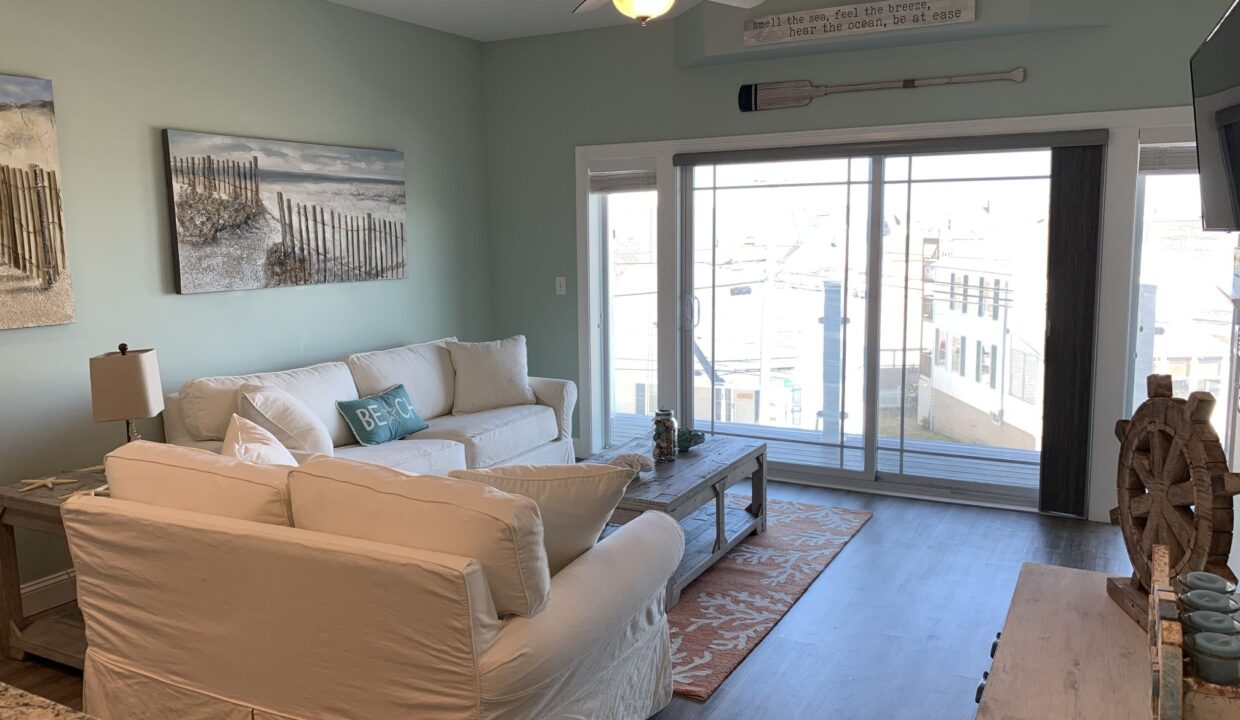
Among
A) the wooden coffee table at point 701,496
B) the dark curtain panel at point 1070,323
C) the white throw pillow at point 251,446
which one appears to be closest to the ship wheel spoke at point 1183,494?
the wooden coffee table at point 701,496

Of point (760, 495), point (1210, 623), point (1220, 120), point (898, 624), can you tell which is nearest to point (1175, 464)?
point (1210, 623)

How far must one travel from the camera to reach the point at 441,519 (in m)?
2.19

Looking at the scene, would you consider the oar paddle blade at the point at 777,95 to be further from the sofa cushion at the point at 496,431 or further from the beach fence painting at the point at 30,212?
the beach fence painting at the point at 30,212

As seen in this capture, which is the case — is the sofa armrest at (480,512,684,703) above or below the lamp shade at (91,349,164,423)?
below

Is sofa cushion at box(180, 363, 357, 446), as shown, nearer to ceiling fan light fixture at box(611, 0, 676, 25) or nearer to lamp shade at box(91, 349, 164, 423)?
lamp shade at box(91, 349, 164, 423)

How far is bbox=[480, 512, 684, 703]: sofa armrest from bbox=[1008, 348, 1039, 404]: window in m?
2.94

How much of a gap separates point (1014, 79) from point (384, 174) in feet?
11.7

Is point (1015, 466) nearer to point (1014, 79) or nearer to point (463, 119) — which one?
point (1014, 79)

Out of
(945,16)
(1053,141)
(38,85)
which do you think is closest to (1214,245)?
(1053,141)

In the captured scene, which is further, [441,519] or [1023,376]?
[1023,376]

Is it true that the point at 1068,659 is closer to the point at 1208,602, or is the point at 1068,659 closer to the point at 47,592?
the point at 1208,602

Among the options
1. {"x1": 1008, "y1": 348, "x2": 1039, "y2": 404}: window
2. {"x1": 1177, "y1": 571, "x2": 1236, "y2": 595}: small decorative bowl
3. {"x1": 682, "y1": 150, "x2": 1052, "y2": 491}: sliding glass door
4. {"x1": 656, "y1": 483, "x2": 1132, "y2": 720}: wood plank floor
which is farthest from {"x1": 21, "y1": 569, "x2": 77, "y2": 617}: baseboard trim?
{"x1": 1008, "y1": 348, "x2": 1039, "y2": 404}: window

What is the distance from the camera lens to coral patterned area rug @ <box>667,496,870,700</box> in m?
3.29

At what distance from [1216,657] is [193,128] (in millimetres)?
4562
